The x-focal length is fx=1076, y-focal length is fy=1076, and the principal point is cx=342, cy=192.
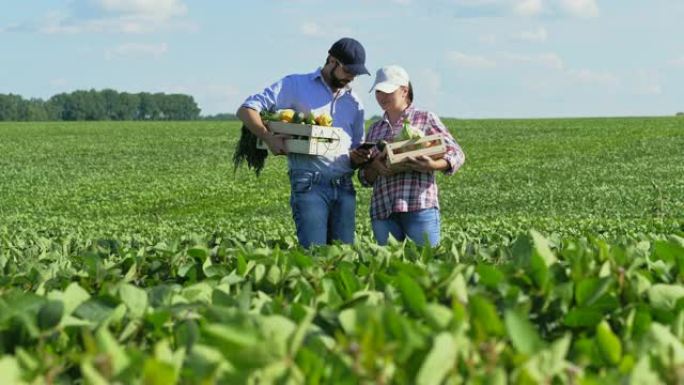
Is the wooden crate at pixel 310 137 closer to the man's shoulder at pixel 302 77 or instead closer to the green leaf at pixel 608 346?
the man's shoulder at pixel 302 77

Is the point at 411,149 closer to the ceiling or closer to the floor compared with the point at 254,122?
closer to the floor

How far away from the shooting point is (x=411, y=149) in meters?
6.76

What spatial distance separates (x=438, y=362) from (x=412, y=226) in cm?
492

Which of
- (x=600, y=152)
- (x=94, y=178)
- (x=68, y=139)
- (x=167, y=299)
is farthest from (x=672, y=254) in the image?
(x=68, y=139)

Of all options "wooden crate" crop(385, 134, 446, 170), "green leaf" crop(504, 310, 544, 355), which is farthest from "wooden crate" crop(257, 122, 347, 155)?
"green leaf" crop(504, 310, 544, 355)

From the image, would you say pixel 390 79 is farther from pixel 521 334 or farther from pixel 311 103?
pixel 521 334

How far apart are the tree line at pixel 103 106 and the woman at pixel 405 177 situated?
9846cm

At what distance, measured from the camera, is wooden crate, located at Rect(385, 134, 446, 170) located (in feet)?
22.0

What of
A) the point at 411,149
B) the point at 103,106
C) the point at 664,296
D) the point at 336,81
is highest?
the point at 336,81

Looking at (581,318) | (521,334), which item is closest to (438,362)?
(521,334)

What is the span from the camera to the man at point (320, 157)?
694 centimetres

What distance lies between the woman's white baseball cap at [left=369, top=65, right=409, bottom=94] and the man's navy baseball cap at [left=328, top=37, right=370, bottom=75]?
14 cm

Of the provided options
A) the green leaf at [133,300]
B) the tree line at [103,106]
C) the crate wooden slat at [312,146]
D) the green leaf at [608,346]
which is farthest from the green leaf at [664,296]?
the tree line at [103,106]

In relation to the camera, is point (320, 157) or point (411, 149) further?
point (320, 157)
